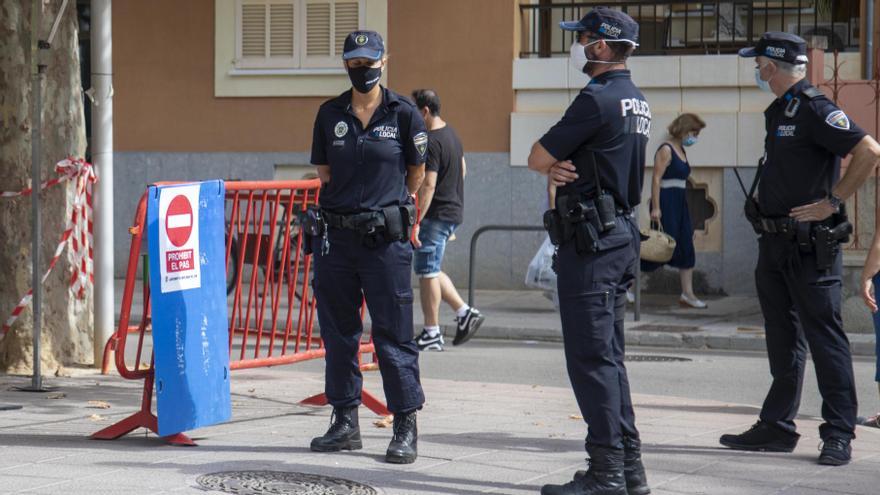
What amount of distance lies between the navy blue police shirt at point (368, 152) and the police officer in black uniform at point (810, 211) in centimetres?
173

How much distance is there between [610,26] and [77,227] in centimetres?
495

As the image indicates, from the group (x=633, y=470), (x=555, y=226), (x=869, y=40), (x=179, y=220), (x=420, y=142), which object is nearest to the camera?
(x=555, y=226)

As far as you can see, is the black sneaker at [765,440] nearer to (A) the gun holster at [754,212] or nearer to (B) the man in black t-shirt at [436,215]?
(A) the gun holster at [754,212]

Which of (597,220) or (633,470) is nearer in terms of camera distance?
(597,220)

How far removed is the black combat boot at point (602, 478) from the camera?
589 centimetres

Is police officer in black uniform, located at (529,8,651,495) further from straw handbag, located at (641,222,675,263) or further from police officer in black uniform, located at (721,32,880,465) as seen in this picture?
straw handbag, located at (641,222,675,263)

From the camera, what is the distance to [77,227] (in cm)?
978

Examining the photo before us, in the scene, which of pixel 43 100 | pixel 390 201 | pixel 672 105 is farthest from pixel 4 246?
pixel 672 105

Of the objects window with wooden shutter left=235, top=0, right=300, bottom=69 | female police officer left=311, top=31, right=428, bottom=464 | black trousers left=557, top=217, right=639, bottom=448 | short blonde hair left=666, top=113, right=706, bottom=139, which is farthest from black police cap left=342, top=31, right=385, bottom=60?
window with wooden shutter left=235, top=0, right=300, bottom=69

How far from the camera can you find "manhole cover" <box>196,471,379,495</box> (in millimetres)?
6012

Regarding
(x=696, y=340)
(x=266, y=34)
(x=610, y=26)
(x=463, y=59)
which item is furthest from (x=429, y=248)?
(x=266, y=34)

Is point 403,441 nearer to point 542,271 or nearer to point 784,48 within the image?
point 784,48

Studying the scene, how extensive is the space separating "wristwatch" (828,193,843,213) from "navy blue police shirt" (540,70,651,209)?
55.1 inches

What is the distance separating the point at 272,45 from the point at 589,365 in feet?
41.8
